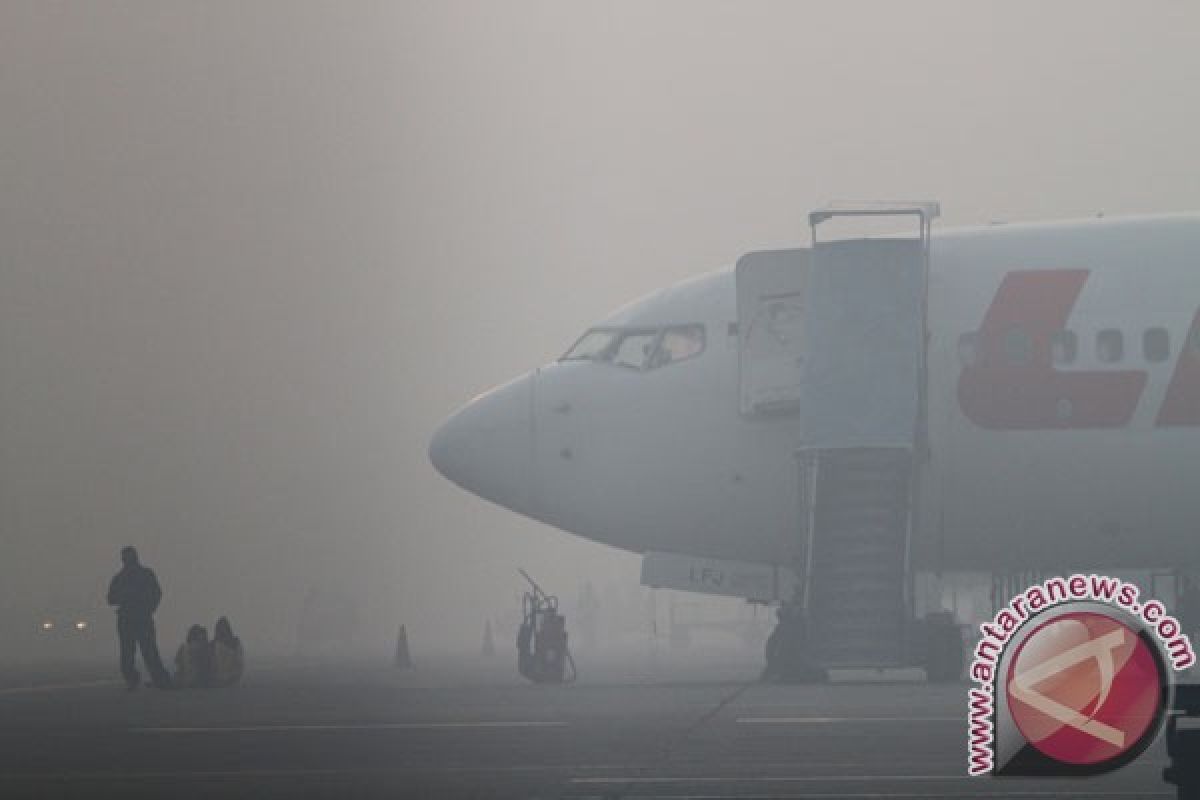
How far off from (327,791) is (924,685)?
1664cm

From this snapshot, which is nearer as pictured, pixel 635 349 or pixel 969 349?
pixel 969 349

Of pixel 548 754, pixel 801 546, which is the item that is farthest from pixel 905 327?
pixel 548 754

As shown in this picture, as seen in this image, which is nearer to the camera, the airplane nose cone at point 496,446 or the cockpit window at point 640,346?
the cockpit window at point 640,346

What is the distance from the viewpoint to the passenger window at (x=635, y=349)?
32.2m

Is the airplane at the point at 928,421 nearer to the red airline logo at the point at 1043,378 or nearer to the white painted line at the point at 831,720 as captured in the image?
the red airline logo at the point at 1043,378

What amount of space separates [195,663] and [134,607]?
152 cm

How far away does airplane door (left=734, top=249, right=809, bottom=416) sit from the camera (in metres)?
30.7

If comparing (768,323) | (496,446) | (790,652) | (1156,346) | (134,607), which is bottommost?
(790,652)

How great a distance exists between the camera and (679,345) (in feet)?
105

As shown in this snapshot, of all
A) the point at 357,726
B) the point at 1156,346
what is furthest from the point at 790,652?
the point at 357,726

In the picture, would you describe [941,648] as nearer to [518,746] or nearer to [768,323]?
[768,323]

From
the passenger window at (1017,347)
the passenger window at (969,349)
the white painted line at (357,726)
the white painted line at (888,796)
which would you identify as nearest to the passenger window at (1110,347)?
the passenger window at (1017,347)

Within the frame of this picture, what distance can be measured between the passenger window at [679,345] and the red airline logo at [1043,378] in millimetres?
4127

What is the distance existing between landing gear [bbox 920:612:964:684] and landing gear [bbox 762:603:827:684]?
1.55 metres
